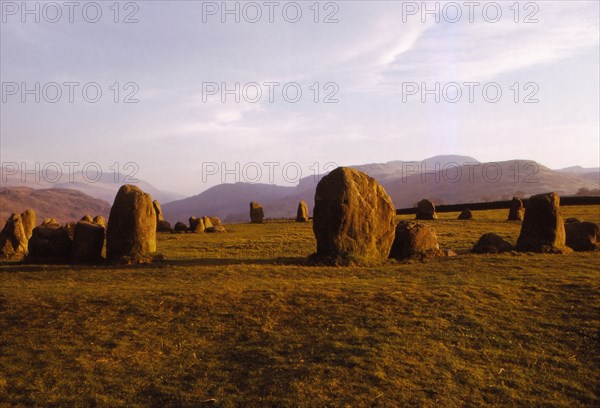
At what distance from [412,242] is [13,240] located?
2104cm

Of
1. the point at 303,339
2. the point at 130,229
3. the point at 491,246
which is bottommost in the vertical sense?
the point at 303,339

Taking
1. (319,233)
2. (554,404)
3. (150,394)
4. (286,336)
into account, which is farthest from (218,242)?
(554,404)

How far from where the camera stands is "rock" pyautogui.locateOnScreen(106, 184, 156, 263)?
22.7 meters

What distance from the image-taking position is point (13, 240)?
25844 millimetres

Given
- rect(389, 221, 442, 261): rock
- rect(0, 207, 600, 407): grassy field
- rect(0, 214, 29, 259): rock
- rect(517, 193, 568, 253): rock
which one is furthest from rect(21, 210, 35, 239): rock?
rect(517, 193, 568, 253): rock

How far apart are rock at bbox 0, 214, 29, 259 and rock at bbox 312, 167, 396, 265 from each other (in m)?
16.3

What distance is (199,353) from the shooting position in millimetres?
11453

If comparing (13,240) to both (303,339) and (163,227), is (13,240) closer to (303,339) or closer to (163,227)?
(303,339)

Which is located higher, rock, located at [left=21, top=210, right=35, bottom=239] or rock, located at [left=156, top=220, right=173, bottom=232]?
rock, located at [left=21, top=210, right=35, bottom=239]

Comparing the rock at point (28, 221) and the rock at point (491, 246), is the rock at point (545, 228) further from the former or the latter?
the rock at point (28, 221)

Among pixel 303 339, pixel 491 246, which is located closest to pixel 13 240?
pixel 303 339

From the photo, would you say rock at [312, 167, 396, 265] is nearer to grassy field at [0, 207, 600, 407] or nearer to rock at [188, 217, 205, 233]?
grassy field at [0, 207, 600, 407]

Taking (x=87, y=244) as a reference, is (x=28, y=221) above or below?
above

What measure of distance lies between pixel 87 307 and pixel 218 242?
1971 centimetres
